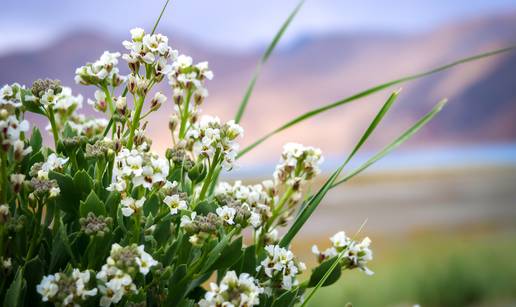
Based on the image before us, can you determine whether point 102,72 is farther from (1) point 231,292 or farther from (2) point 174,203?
(1) point 231,292

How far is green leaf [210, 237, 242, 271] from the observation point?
68cm

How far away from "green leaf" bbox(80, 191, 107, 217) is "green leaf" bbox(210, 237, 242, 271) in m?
0.13

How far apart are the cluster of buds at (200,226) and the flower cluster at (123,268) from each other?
0.18 feet

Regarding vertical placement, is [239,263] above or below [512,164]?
below

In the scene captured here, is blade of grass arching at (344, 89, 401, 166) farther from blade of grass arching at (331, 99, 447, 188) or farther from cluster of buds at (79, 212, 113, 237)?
cluster of buds at (79, 212, 113, 237)

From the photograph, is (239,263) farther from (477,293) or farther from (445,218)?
(445,218)

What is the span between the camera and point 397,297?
10.7ft

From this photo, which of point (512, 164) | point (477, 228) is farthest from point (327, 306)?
point (512, 164)

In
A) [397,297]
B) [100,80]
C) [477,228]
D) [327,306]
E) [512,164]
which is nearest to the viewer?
[100,80]

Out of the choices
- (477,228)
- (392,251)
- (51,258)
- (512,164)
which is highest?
(512,164)

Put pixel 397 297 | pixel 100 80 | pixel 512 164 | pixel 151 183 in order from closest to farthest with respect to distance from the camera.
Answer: pixel 151 183 → pixel 100 80 → pixel 397 297 → pixel 512 164

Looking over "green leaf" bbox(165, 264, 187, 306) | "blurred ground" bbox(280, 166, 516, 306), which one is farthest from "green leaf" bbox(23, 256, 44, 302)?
"blurred ground" bbox(280, 166, 516, 306)

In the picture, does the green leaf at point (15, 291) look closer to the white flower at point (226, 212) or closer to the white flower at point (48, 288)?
the white flower at point (48, 288)

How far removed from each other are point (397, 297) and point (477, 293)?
40 cm
